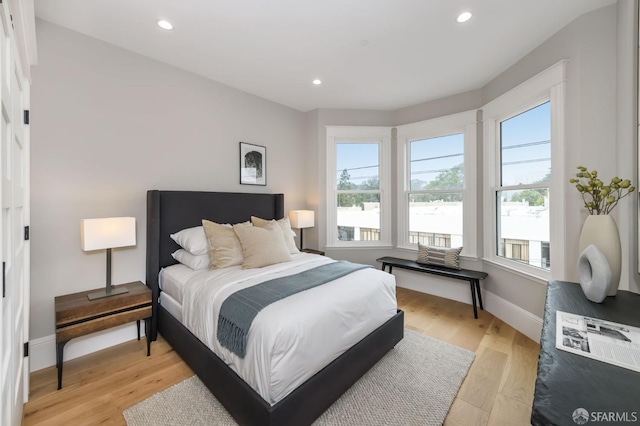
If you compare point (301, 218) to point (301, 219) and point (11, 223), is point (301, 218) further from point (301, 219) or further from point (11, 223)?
point (11, 223)

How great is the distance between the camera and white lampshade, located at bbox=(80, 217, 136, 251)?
6.56ft

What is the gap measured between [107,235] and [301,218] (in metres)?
2.20

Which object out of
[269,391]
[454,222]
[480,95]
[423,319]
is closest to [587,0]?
[480,95]

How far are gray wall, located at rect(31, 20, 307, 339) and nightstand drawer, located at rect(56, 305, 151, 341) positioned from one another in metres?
0.48

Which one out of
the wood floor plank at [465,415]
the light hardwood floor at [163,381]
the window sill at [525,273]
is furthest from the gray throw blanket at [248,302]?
the window sill at [525,273]

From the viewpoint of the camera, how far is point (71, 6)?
6.43 feet

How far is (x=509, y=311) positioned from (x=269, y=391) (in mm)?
2758

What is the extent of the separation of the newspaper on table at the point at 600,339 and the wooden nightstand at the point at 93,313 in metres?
2.71

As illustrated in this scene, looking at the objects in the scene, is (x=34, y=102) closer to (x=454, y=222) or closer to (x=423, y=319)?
(x=423, y=319)

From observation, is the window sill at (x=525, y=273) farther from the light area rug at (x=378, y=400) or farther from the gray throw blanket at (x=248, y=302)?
the gray throw blanket at (x=248, y=302)

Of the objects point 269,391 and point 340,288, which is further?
point 340,288

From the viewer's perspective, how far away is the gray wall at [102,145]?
2104 mm

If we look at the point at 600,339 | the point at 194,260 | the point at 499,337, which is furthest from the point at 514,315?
the point at 194,260

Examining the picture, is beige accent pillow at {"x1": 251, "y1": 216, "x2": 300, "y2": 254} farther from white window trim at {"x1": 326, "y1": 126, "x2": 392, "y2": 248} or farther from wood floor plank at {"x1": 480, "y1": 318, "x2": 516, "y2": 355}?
wood floor plank at {"x1": 480, "y1": 318, "x2": 516, "y2": 355}
